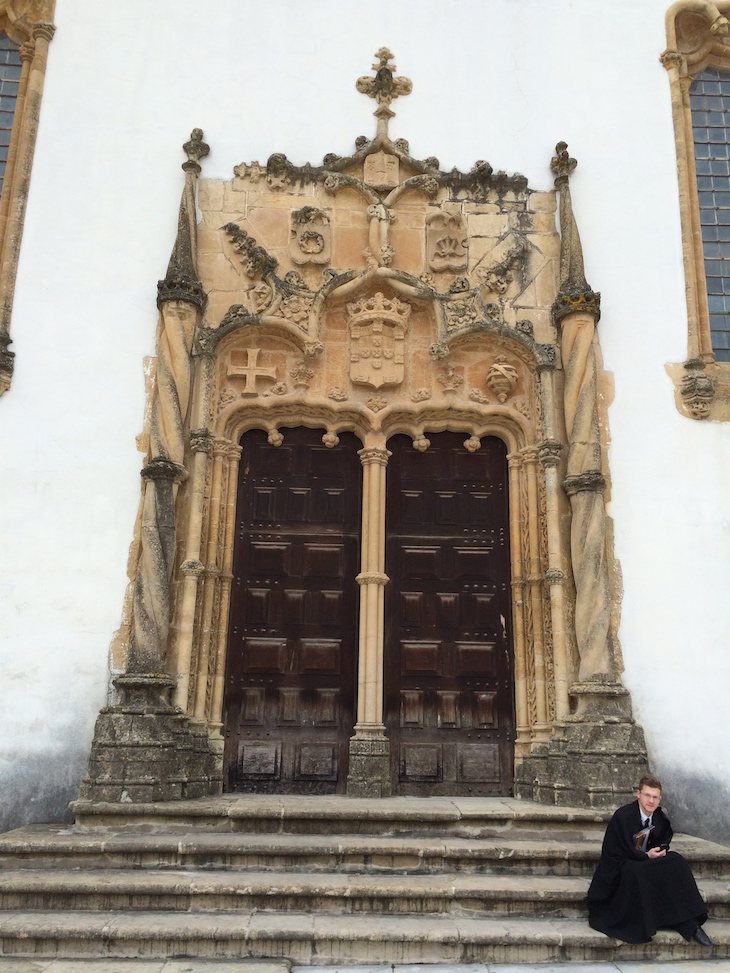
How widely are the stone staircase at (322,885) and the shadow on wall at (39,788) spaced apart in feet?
1.29

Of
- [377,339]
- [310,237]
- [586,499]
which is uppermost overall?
[310,237]

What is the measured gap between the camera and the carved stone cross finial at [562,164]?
7.91 m

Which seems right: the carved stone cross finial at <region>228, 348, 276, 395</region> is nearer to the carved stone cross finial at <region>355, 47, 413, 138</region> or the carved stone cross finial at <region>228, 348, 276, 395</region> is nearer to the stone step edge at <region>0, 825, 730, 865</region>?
the carved stone cross finial at <region>355, 47, 413, 138</region>

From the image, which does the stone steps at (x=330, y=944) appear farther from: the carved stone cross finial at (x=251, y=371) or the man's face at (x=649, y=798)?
the carved stone cross finial at (x=251, y=371)

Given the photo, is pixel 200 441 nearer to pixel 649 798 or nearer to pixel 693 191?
pixel 649 798

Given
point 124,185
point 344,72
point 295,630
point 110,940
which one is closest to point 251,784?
point 295,630

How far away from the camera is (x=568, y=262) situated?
296 inches

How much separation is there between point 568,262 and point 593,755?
4.22 m

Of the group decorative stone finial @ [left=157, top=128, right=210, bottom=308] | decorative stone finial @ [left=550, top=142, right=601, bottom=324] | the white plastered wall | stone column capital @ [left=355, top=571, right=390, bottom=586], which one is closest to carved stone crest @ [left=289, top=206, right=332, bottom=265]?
the white plastered wall

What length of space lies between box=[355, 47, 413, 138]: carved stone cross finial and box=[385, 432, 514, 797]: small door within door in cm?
316

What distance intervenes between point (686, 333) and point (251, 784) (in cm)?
551

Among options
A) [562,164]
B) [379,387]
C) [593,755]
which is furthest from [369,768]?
[562,164]

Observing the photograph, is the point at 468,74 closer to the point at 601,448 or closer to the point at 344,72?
the point at 344,72

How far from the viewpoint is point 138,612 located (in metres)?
6.51
